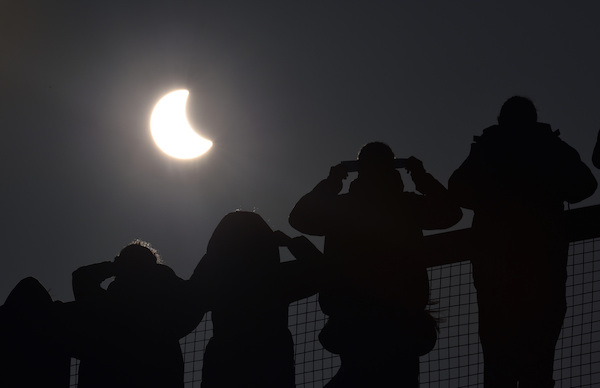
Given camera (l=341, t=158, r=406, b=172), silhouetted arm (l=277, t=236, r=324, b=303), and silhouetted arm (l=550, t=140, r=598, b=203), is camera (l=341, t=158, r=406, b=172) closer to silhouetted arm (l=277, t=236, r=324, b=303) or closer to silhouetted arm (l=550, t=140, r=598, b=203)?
silhouetted arm (l=277, t=236, r=324, b=303)

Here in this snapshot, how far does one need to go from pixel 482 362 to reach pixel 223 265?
5.90ft

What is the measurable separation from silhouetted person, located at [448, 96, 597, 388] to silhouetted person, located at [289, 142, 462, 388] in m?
0.32

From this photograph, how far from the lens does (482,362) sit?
689cm

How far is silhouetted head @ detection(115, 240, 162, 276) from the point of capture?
7449 millimetres

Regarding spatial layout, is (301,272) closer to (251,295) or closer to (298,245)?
(298,245)

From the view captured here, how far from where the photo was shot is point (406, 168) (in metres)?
7.57

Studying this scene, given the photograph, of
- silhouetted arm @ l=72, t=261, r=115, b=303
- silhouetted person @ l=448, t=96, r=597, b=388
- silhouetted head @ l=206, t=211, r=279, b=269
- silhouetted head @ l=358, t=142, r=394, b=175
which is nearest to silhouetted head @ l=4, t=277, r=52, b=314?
silhouetted arm @ l=72, t=261, r=115, b=303

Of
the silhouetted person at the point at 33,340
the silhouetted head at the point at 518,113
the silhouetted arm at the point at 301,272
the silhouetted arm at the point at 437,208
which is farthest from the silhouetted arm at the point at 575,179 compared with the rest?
the silhouetted person at the point at 33,340

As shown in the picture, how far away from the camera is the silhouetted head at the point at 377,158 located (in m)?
7.35

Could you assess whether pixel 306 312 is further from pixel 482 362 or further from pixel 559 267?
pixel 559 267

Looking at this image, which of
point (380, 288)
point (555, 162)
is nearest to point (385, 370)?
point (380, 288)

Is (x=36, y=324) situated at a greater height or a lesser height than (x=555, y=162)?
lesser

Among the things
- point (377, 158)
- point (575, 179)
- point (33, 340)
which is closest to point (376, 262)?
point (377, 158)

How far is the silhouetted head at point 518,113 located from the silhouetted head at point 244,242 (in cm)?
177
